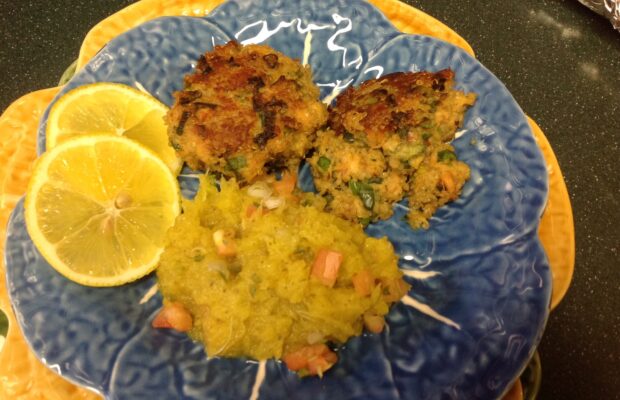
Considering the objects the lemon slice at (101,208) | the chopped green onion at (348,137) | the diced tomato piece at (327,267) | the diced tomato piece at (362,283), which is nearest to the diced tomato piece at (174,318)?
the lemon slice at (101,208)

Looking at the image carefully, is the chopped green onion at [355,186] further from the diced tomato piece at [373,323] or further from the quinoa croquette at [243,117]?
the diced tomato piece at [373,323]

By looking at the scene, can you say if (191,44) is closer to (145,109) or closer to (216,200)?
(145,109)

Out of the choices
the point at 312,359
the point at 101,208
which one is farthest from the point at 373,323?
the point at 101,208

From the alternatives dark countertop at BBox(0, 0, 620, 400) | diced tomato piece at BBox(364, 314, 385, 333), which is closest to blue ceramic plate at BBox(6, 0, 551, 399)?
diced tomato piece at BBox(364, 314, 385, 333)

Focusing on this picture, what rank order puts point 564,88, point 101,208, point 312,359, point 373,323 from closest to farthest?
point 312,359 → point 373,323 → point 101,208 → point 564,88

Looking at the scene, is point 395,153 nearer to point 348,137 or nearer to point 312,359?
point 348,137
